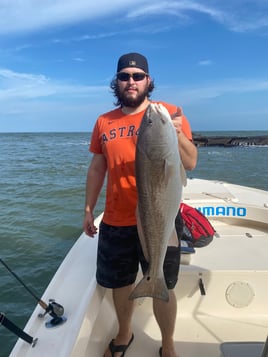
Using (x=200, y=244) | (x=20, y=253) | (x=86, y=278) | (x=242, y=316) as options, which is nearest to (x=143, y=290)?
(x=86, y=278)

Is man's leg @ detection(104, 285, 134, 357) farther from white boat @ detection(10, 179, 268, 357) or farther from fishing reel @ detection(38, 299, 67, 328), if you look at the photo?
fishing reel @ detection(38, 299, 67, 328)

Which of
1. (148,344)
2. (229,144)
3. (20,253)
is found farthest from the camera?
(229,144)

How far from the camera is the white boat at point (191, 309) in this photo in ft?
8.66

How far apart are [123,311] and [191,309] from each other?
1.07 m

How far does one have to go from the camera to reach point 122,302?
2875mm

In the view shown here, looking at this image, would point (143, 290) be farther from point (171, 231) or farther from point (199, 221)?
point (199, 221)

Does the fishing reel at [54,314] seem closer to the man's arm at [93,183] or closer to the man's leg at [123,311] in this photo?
the man's leg at [123,311]

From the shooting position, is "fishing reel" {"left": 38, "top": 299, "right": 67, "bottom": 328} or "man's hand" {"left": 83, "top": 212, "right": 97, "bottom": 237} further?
"man's hand" {"left": 83, "top": 212, "right": 97, "bottom": 237}

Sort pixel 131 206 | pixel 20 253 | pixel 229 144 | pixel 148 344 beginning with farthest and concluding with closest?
pixel 229 144, pixel 20 253, pixel 148 344, pixel 131 206

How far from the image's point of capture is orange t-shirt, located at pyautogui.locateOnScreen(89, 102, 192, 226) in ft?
8.65

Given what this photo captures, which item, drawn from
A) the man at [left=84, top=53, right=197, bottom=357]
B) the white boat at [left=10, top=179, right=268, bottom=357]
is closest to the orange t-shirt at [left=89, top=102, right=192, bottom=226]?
the man at [left=84, top=53, right=197, bottom=357]

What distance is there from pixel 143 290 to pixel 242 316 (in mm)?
1736

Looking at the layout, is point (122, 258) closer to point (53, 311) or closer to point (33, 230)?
point (53, 311)

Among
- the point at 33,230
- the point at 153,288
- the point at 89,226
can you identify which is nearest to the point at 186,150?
the point at 153,288
